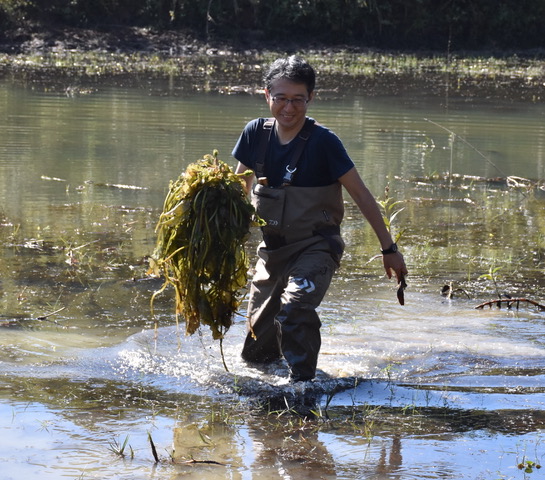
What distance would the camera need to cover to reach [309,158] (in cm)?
496

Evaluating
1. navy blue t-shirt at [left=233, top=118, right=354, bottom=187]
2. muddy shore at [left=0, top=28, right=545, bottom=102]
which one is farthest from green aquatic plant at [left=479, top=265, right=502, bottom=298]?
muddy shore at [left=0, top=28, right=545, bottom=102]

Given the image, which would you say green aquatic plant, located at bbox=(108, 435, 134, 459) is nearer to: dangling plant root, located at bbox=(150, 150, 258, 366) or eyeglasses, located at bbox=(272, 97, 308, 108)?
dangling plant root, located at bbox=(150, 150, 258, 366)

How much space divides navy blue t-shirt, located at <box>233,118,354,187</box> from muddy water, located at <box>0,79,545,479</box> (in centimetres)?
103

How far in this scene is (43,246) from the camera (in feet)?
25.5

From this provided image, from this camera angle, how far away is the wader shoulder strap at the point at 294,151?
4957 mm

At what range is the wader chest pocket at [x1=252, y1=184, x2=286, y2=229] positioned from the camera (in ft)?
16.4

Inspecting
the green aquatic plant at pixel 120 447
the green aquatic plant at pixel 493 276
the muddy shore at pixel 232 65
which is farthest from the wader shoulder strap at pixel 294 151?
the muddy shore at pixel 232 65

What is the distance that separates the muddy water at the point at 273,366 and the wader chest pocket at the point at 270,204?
2.70 feet

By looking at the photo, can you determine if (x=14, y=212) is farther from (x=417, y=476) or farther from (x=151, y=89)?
(x=151, y=89)

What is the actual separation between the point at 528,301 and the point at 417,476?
2566 millimetres

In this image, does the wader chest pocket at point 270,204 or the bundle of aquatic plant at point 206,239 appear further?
the wader chest pocket at point 270,204

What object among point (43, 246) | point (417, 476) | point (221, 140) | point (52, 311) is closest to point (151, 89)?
point (221, 140)

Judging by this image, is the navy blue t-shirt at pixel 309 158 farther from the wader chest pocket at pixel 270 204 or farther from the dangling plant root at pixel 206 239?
the dangling plant root at pixel 206 239

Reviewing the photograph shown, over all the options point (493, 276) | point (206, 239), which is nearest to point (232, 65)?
point (493, 276)
